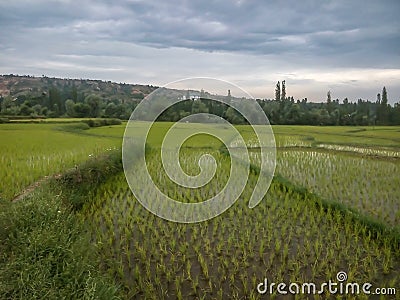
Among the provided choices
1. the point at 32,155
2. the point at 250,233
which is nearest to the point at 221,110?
the point at 32,155

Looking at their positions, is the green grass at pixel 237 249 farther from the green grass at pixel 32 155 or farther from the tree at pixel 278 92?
the tree at pixel 278 92

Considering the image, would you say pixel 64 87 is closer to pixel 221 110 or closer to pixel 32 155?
pixel 221 110

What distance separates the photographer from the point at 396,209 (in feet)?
14.7

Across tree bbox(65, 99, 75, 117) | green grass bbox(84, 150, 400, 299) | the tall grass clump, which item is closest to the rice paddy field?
green grass bbox(84, 150, 400, 299)

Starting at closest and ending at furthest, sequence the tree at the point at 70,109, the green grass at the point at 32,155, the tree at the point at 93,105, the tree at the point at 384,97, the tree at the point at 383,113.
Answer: the green grass at the point at 32,155
the tree at the point at 384,97
the tree at the point at 383,113
the tree at the point at 70,109
the tree at the point at 93,105

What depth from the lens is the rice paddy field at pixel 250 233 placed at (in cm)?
291

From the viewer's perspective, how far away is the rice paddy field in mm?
2912

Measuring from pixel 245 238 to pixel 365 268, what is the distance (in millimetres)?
1206

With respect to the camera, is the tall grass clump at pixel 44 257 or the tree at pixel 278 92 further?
the tree at pixel 278 92

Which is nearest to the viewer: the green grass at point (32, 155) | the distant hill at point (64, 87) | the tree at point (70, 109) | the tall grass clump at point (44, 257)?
the tall grass clump at point (44, 257)

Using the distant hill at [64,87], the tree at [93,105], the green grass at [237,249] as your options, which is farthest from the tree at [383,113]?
the distant hill at [64,87]

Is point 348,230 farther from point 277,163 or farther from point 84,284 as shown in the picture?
point 277,163

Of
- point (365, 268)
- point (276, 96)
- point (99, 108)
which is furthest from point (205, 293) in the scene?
point (276, 96)

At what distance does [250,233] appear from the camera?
393 centimetres
